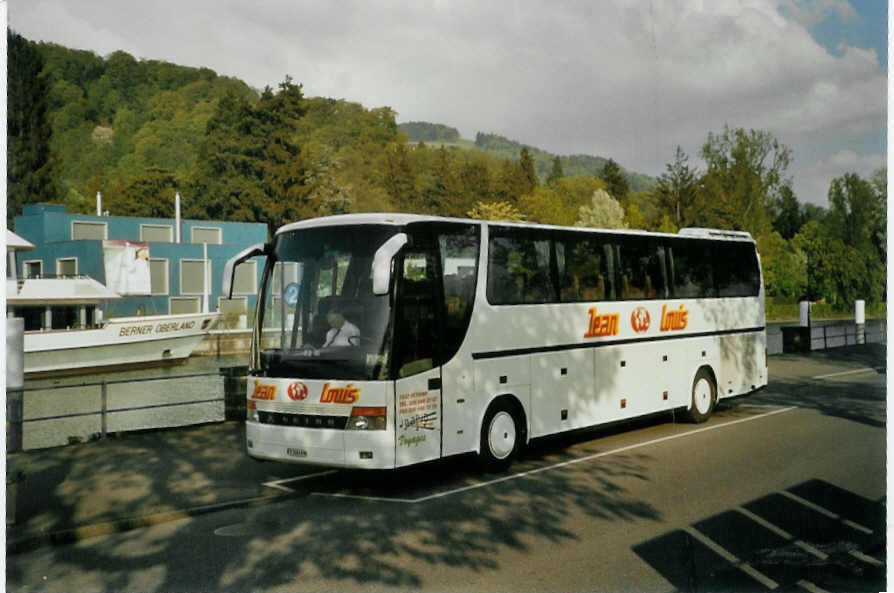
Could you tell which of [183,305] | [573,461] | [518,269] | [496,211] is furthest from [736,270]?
[183,305]

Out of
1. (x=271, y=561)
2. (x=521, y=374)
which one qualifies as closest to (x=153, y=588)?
(x=271, y=561)

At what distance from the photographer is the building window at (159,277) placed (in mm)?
53438

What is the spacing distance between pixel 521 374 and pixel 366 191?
174 ft

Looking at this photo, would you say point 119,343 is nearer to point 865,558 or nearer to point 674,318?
point 674,318

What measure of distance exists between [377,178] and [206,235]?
13257 mm

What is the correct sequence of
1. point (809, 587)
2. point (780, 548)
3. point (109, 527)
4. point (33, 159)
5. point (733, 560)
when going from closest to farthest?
1. point (809, 587)
2. point (733, 560)
3. point (780, 548)
4. point (109, 527)
5. point (33, 159)

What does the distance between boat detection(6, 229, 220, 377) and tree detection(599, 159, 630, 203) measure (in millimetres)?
39016

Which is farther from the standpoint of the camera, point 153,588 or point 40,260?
point 40,260

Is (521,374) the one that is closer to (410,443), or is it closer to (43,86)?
(410,443)

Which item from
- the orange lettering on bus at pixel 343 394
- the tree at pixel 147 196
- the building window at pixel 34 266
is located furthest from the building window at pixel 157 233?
the orange lettering on bus at pixel 343 394

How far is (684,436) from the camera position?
1382 cm

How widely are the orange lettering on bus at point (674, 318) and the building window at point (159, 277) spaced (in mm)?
43535

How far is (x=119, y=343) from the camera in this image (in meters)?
44.2

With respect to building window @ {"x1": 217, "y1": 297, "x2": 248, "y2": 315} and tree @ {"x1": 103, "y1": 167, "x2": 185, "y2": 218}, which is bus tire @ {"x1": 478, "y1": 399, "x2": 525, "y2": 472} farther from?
tree @ {"x1": 103, "y1": 167, "x2": 185, "y2": 218}
